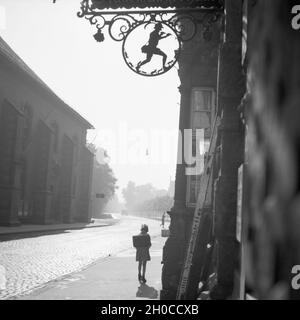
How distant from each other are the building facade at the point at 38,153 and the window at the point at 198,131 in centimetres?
2060

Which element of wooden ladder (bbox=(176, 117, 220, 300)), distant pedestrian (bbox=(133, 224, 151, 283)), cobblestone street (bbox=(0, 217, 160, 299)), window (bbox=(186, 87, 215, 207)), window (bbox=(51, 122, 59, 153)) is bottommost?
cobblestone street (bbox=(0, 217, 160, 299))

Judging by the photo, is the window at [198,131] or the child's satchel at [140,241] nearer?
the window at [198,131]

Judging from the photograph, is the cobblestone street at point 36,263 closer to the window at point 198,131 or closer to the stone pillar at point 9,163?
the window at point 198,131

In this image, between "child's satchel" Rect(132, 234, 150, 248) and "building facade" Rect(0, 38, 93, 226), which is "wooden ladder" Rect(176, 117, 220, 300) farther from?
"building facade" Rect(0, 38, 93, 226)

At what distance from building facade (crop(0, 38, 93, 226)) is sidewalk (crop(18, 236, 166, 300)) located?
15795 millimetres

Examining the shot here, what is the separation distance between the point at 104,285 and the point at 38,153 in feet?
87.2

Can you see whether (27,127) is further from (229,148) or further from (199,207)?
(229,148)

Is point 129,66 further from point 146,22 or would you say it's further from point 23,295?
point 23,295

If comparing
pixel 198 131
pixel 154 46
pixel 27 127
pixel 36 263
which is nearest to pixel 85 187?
pixel 27 127

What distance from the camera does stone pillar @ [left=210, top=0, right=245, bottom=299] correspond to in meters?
4.05

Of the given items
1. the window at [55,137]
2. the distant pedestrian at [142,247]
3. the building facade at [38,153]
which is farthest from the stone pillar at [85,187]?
the distant pedestrian at [142,247]

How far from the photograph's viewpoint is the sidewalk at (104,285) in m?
8.03

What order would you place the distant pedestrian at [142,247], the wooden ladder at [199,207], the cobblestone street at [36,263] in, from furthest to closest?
the distant pedestrian at [142,247] → the cobblestone street at [36,263] → the wooden ladder at [199,207]

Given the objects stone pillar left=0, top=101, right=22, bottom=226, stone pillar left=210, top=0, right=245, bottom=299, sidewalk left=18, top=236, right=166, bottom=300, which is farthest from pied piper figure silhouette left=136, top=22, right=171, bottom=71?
stone pillar left=0, top=101, right=22, bottom=226
